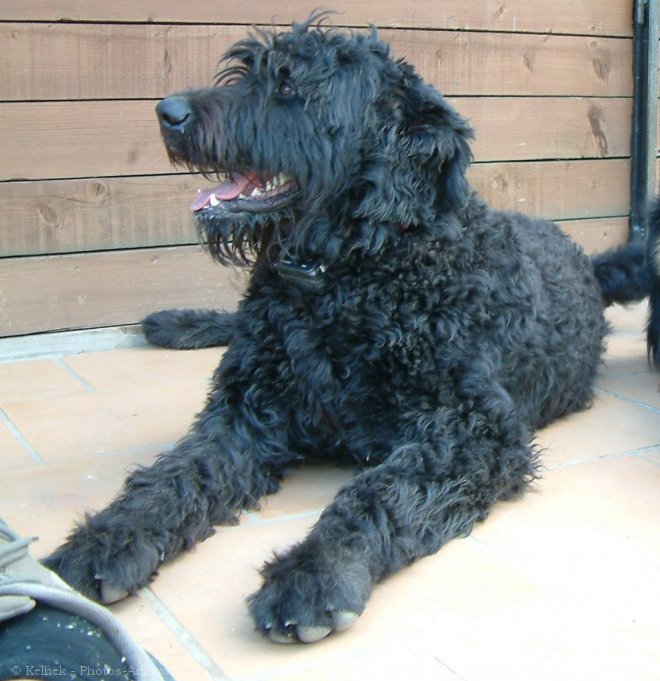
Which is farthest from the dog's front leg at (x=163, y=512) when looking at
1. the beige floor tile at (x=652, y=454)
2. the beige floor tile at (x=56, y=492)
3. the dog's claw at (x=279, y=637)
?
the beige floor tile at (x=652, y=454)

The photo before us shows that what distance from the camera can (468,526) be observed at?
2.80 m

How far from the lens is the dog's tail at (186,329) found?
4.90 metres

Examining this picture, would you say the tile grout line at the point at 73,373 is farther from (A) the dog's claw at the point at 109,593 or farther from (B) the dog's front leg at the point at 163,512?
(A) the dog's claw at the point at 109,593

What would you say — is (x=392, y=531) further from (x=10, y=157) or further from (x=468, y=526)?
(x=10, y=157)

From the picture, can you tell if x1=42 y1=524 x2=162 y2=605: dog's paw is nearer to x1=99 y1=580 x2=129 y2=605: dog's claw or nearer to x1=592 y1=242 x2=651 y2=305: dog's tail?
x1=99 y1=580 x2=129 y2=605: dog's claw

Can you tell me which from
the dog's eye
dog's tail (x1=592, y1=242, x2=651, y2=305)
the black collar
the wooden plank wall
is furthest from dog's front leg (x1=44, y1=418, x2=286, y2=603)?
dog's tail (x1=592, y1=242, x2=651, y2=305)

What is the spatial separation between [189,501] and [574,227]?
4.08 meters

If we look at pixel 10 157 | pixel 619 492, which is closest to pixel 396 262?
pixel 619 492

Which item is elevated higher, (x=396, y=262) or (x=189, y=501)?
(x=396, y=262)

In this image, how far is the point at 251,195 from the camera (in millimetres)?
3018

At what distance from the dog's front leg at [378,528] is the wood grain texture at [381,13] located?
9.48 feet

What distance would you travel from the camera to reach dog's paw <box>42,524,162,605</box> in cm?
234

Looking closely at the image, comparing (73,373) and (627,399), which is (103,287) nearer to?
(73,373)

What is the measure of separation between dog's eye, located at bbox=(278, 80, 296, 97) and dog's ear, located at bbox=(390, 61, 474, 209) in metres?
0.31
